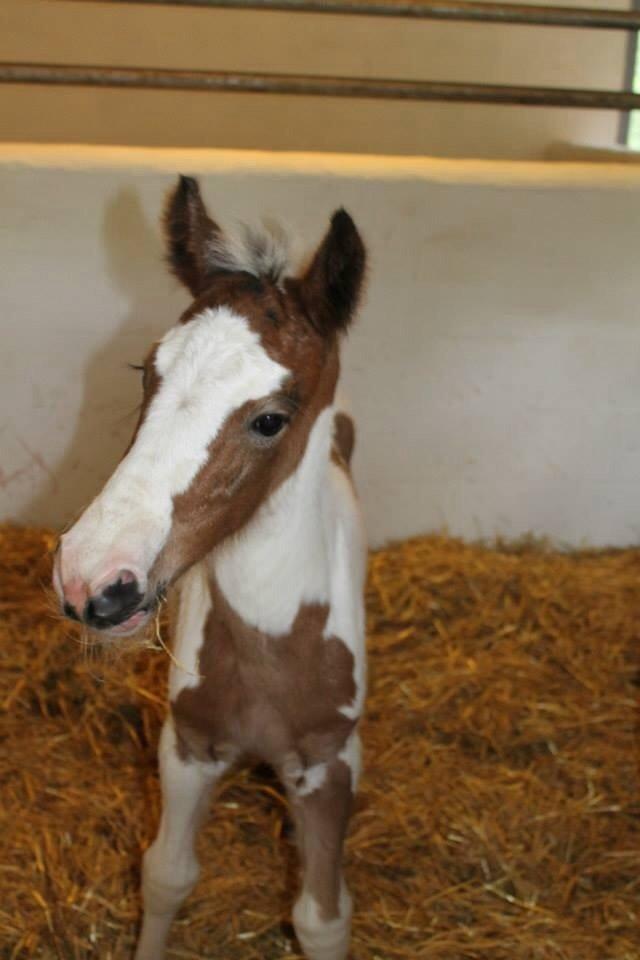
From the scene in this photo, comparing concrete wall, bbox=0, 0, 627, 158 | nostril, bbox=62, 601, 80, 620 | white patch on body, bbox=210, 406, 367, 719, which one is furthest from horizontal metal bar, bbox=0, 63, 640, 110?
concrete wall, bbox=0, 0, 627, 158

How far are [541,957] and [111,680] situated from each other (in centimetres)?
130

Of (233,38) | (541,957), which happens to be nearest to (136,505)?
(541,957)

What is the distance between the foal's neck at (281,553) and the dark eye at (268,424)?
5.7 inches

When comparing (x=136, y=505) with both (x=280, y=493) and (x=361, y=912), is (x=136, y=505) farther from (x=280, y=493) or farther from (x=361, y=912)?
(x=361, y=912)

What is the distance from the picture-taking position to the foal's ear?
5.77 feet

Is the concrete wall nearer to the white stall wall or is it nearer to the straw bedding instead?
the white stall wall

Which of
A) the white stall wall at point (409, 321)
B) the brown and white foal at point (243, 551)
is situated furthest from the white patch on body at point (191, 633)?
the white stall wall at point (409, 321)

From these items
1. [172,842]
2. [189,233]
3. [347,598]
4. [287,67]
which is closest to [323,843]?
[172,842]

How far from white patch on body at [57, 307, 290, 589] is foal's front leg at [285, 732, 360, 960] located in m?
0.73

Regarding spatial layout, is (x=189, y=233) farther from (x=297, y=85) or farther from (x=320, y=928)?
(x=320, y=928)

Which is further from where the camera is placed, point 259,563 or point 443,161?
point 443,161

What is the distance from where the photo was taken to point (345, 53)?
5.25 metres

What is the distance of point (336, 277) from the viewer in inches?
63.9

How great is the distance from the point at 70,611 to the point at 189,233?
0.80 meters
